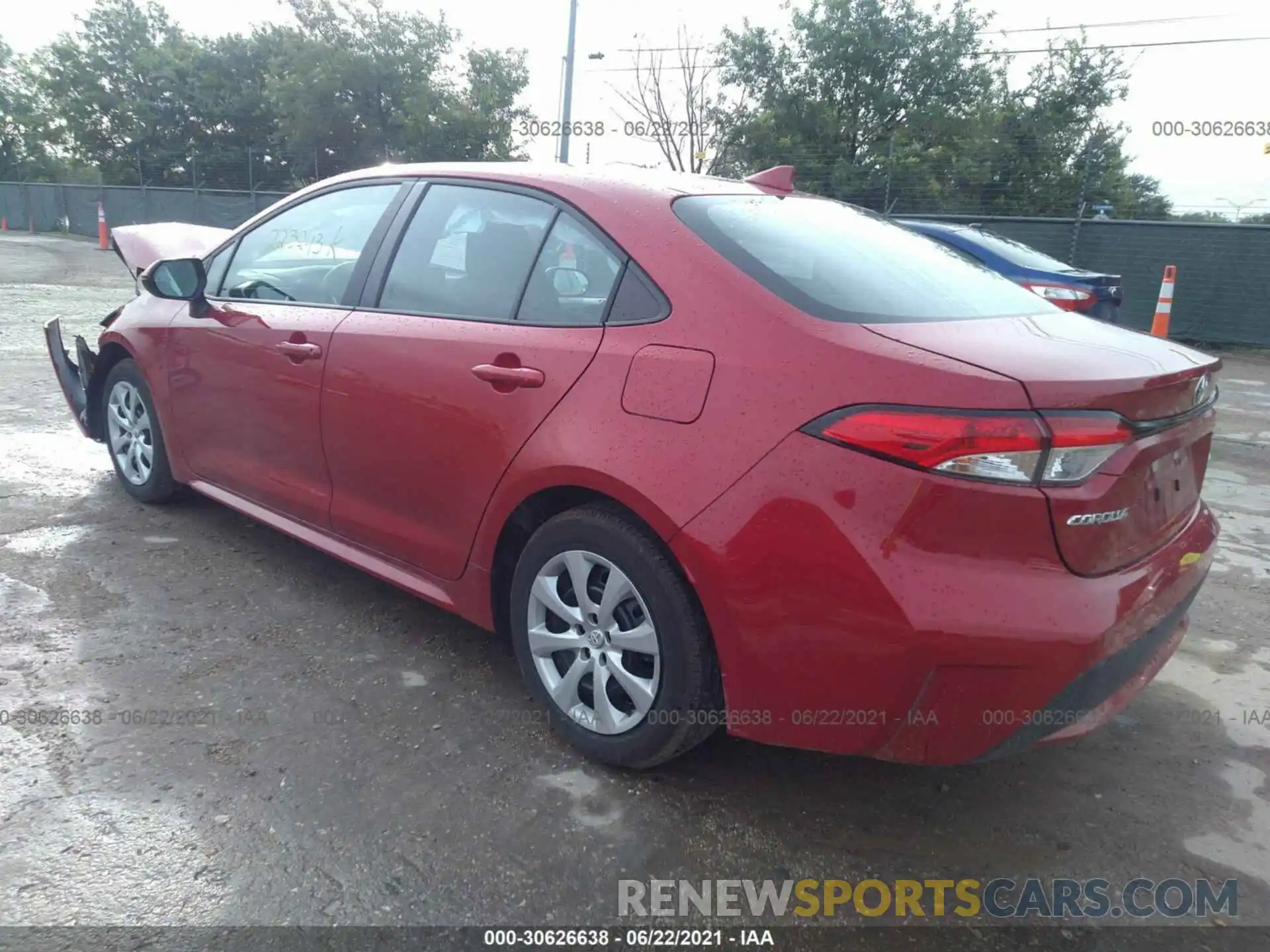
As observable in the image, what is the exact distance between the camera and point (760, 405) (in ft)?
6.82

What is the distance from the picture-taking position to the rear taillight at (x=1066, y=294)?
7176 millimetres

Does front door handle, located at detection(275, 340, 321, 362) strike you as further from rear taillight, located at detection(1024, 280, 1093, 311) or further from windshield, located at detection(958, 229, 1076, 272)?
windshield, located at detection(958, 229, 1076, 272)

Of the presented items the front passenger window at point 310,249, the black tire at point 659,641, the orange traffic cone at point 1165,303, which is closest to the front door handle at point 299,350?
the front passenger window at point 310,249

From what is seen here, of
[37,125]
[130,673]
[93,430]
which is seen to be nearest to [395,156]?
[37,125]

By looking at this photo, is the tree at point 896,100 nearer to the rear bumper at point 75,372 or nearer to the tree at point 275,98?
the tree at point 275,98

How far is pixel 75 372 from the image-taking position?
16.0ft

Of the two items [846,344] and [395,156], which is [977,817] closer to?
[846,344]

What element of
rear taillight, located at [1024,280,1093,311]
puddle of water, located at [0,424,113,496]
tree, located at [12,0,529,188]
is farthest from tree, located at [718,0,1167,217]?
puddle of water, located at [0,424,113,496]

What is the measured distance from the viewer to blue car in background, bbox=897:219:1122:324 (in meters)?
7.27

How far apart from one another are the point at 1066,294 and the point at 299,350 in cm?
612

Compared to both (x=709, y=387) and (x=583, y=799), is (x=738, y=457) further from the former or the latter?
(x=583, y=799)

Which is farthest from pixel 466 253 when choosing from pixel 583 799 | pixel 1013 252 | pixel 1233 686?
pixel 1013 252

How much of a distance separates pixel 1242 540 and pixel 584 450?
373cm

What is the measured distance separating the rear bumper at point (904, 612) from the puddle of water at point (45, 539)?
9.90 ft
